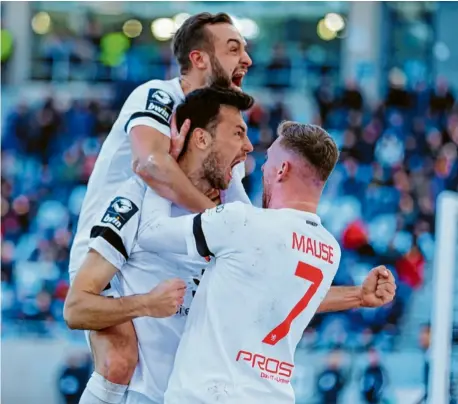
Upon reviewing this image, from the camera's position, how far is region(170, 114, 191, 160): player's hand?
12.0 ft

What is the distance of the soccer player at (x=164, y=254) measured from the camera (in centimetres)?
346

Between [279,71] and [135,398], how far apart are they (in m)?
10.7

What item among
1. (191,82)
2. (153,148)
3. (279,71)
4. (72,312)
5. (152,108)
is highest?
(279,71)

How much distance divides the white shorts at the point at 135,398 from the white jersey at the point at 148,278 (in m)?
0.02

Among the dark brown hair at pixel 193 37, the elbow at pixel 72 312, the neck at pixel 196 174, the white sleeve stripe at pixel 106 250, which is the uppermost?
the dark brown hair at pixel 193 37

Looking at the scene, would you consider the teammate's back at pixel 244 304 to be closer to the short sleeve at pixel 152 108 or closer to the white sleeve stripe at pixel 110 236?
the white sleeve stripe at pixel 110 236

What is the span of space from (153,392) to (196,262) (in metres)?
0.48

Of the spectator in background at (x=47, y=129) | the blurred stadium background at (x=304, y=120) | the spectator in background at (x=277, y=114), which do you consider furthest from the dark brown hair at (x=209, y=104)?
the spectator in background at (x=47, y=129)

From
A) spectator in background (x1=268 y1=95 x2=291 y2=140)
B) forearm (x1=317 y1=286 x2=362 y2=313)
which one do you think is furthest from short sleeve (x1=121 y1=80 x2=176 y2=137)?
spectator in background (x1=268 y1=95 x2=291 y2=140)

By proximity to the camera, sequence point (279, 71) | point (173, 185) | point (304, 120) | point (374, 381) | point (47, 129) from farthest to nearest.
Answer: point (279, 71), point (47, 129), point (304, 120), point (374, 381), point (173, 185)

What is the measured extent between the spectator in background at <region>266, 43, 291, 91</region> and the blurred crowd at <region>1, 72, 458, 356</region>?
0.50 metres

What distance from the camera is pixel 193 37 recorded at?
167 inches

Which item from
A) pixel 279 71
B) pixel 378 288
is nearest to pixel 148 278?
pixel 378 288

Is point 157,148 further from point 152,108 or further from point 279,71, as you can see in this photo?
point 279,71
